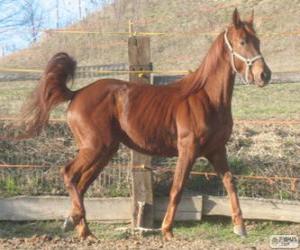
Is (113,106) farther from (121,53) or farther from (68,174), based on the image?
(121,53)

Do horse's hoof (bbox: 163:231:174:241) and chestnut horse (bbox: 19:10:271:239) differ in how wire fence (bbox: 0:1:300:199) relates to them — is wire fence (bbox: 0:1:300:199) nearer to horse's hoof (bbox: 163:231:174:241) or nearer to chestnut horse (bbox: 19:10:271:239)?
chestnut horse (bbox: 19:10:271:239)

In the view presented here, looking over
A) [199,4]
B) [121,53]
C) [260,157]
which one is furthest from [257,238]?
[199,4]

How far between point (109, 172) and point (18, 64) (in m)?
17.2

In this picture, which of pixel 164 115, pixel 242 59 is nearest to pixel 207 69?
pixel 242 59

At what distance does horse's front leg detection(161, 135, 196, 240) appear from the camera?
5602mm

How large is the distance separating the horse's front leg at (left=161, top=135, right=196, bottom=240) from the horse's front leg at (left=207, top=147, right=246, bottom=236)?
0.36 meters

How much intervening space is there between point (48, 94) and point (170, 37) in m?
19.7

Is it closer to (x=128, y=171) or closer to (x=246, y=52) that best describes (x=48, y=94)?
(x=128, y=171)

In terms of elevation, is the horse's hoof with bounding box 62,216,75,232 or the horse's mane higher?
the horse's mane

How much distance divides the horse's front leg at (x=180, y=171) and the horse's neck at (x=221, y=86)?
A: 45 cm

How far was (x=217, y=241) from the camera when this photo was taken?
5988 millimetres

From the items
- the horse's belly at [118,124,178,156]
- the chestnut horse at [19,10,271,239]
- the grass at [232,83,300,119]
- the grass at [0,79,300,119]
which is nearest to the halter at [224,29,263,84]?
the chestnut horse at [19,10,271,239]

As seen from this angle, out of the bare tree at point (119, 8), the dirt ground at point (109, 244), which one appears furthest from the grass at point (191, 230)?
the bare tree at point (119, 8)

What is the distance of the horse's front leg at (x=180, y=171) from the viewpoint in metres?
5.60
